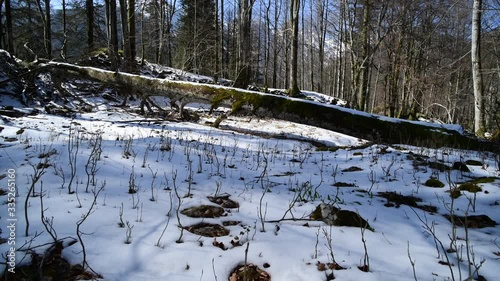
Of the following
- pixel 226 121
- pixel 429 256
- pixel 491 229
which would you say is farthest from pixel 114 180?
pixel 226 121

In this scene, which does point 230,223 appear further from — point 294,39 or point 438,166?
→ point 294,39

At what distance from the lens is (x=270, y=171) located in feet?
15.3

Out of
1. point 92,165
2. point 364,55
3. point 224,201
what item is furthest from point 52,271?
point 364,55

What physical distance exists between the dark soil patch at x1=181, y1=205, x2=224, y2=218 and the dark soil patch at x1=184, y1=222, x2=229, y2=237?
172mm

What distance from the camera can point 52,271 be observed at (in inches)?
67.3

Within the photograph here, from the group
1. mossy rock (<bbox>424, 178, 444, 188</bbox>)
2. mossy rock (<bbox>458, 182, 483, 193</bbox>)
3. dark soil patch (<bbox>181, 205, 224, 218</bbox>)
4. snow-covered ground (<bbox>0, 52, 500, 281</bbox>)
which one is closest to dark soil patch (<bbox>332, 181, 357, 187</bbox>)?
snow-covered ground (<bbox>0, 52, 500, 281</bbox>)

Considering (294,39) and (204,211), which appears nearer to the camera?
(204,211)

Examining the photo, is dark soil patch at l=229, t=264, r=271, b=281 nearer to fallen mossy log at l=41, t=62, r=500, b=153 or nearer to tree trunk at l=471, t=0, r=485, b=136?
fallen mossy log at l=41, t=62, r=500, b=153

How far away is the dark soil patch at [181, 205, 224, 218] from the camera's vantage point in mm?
2664

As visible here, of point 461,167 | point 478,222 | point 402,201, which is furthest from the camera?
point 461,167

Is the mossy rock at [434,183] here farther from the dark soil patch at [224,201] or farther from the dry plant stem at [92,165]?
the dry plant stem at [92,165]

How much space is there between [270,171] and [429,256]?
2759 mm

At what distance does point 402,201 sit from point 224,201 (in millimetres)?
2036

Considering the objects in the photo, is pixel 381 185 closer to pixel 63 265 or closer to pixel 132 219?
pixel 132 219
